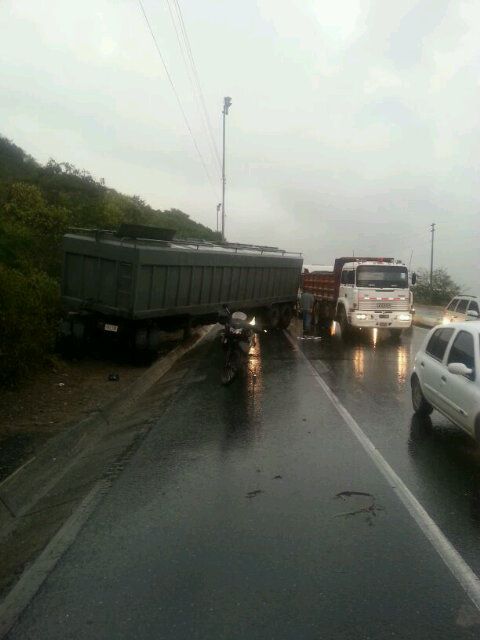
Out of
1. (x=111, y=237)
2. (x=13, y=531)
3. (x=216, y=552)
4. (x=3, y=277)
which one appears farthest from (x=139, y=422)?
(x=111, y=237)

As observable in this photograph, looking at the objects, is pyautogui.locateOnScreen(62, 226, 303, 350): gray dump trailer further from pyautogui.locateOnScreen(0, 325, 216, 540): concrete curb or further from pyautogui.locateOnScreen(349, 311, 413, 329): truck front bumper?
pyautogui.locateOnScreen(349, 311, 413, 329): truck front bumper

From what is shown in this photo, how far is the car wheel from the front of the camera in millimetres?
9146

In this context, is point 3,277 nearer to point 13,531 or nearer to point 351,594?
point 13,531

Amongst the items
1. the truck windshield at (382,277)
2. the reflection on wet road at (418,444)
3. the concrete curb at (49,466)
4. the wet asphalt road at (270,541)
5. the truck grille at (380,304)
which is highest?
the truck windshield at (382,277)

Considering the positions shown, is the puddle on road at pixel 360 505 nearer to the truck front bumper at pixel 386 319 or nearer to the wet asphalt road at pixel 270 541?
the wet asphalt road at pixel 270 541

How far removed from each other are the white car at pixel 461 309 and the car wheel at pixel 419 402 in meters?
10.6

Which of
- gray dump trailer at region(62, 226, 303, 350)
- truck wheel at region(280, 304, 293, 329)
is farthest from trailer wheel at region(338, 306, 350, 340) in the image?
gray dump trailer at region(62, 226, 303, 350)

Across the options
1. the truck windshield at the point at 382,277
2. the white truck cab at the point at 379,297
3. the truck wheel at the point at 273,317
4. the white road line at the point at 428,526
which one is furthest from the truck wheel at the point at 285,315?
the white road line at the point at 428,526

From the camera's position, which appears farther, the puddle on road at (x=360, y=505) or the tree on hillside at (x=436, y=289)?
the tree on hillside at (x=436, y=289)

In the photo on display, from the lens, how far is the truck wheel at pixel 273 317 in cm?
2550

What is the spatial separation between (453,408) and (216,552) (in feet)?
13.4

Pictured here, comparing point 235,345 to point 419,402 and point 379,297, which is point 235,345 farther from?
point 379,297

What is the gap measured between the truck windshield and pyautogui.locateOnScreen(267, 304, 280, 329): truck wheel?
492 centimetres

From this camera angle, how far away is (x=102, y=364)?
1407cm
